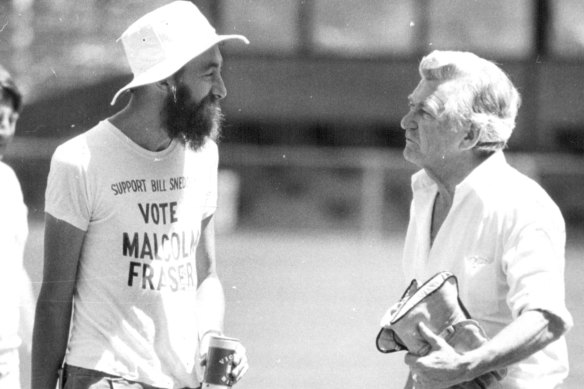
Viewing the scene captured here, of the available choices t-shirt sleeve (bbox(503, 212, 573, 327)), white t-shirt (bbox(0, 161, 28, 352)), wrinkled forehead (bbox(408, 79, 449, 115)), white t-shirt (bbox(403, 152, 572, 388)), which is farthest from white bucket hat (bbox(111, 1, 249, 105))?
t-shirt sleeve (bbox(503, 212, 573, 327))

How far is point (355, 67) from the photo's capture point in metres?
14.9

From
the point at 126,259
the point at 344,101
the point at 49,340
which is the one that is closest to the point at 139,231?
the point at 126,259

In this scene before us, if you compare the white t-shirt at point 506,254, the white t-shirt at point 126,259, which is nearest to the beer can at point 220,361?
the white t-shirt at point 126,259

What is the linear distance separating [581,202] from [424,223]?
11833 mm

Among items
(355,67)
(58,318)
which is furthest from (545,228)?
(355,67)

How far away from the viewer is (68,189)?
2.72m

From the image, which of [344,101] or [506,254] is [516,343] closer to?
[506,254]

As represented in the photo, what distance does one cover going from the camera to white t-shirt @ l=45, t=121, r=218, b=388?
2.74 metres

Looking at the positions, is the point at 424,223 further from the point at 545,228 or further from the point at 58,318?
the point at 58,318

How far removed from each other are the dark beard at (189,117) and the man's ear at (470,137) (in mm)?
634

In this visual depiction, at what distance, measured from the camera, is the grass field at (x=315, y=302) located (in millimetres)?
6062

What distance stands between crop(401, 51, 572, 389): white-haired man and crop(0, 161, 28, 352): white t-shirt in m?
0.98

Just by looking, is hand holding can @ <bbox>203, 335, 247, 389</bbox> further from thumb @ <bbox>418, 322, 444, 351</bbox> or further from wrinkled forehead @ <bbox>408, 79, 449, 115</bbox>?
wrinkled forehead @ <bbox>408, 79, 449, 115</bbox>

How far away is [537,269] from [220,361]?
753 mm
